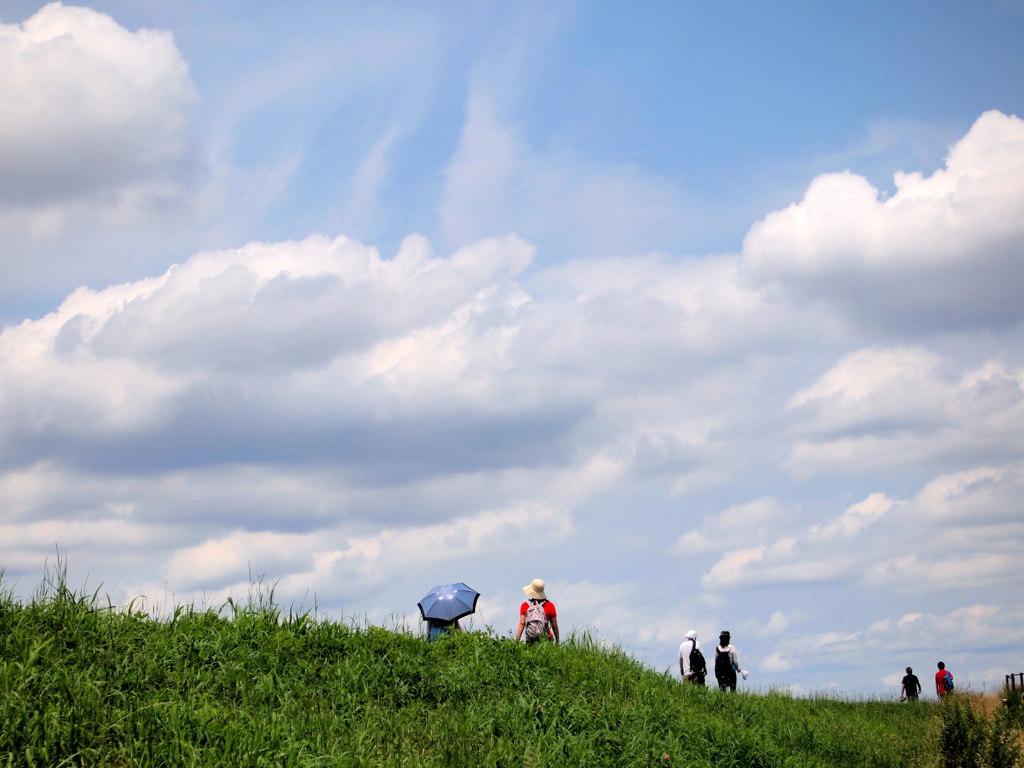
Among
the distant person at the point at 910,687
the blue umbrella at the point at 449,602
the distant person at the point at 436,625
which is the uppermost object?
the blue umbrella at the point at 449,602

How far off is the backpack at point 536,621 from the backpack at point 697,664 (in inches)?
228

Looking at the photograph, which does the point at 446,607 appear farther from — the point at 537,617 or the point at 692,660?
the point at 692,660

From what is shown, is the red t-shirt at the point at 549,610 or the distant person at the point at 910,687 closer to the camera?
the red t-shirt at the point at 549,610

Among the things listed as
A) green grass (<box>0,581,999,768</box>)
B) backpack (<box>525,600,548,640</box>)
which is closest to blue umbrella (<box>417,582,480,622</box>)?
backpack (<box>525,600,548,640</box>)

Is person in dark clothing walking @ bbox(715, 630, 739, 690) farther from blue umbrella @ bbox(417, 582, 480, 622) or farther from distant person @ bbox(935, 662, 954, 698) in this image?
distant person @ bbox(935, 662, 954, 698)

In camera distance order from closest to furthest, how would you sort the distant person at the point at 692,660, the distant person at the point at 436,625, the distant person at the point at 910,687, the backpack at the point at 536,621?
the distant person at the point at 436,625 → the backpack at the point at 536,621 → the distant person at the point at 692,660 → the distant person at the point at 910,687

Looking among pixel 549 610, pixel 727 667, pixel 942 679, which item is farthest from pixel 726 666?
pixel 942 679

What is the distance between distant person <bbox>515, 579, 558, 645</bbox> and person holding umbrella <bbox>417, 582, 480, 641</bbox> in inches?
39.0

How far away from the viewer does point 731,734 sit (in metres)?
12.2

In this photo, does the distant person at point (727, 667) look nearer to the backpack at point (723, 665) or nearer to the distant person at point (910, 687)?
the backpack at point (723, 665)

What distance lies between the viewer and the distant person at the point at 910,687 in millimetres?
26266

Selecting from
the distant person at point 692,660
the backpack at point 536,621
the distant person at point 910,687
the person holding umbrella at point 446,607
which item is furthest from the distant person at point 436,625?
the distant person at point 910,687

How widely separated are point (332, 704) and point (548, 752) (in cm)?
238

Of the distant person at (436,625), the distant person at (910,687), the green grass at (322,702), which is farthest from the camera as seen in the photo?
the distant person at (910,687)
